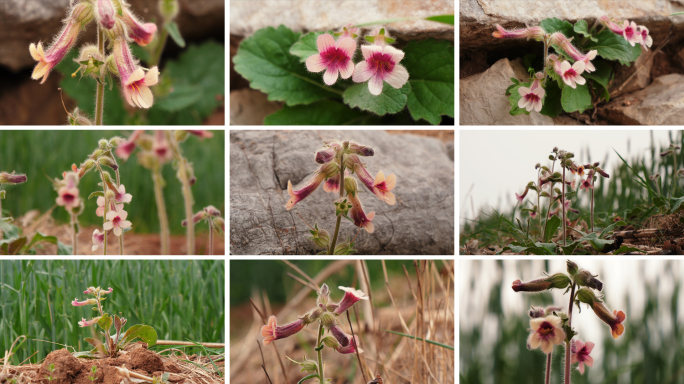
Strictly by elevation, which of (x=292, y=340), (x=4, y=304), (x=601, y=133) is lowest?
(x=292, y=340)

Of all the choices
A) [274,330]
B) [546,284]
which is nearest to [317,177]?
[274,330]

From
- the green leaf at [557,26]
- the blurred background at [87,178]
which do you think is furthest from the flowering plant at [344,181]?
the green leaf at [557,26]

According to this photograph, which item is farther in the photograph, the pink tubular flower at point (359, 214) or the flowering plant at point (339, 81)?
the flowering plant at point (339, 81)

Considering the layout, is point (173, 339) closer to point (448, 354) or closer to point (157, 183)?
point (157, 183)

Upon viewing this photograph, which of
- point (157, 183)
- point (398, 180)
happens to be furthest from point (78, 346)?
point (398, 180)

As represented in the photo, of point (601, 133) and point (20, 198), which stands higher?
point (601, 133)

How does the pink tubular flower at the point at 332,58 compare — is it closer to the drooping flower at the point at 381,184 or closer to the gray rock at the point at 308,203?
the drooping flower at the point at 381,184
